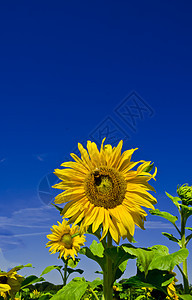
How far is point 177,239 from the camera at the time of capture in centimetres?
328

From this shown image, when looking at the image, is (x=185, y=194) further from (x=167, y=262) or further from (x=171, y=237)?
(x=167, y=262)

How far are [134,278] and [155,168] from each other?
941 mm

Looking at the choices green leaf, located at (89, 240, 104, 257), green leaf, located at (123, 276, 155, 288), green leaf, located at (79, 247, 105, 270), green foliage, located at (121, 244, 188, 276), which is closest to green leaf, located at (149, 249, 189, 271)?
green foliage, located at (121, 244, 188, 276)

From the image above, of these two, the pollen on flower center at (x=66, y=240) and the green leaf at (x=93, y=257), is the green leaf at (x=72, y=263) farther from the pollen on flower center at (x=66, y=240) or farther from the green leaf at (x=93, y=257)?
the green leaf at (x=93, y=257)

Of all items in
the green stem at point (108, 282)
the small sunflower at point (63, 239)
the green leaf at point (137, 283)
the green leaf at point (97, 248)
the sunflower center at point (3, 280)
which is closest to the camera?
the green leaf at point (137, 283)

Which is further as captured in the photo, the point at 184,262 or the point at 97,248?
the point at 184,262

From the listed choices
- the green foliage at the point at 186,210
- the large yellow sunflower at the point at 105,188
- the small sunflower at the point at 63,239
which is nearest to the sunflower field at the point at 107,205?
the large yellow sunflower at the point at 105,188

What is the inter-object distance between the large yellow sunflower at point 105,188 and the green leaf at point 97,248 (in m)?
0.31

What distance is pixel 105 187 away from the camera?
2.80m

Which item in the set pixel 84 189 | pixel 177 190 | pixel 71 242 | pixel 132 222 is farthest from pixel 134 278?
pixel 71 242

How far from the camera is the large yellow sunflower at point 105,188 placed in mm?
2713

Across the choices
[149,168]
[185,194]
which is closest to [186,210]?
[185,194]

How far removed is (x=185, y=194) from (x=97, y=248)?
1.18m

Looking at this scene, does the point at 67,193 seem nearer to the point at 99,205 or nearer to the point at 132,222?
the point at 99,205
